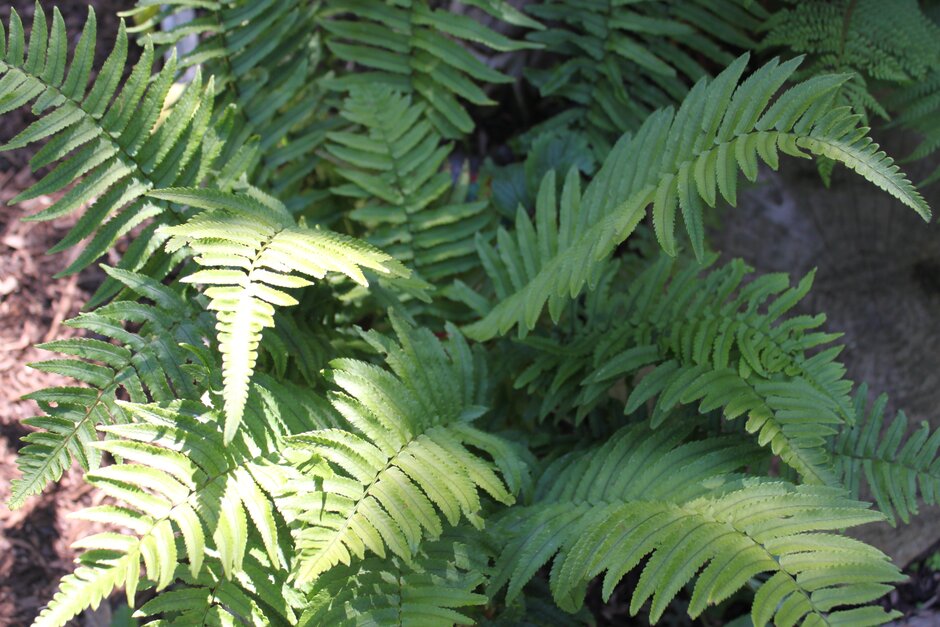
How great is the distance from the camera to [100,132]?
6.81ft

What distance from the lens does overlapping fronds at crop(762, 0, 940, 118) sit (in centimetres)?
243

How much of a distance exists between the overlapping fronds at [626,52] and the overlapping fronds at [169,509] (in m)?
1.64

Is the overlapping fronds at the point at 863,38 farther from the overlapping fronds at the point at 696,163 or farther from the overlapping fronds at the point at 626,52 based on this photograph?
the overlapping fronds at the point at 696,163

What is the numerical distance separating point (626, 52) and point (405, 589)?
179 centimetres

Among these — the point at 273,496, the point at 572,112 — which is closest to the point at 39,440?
the point at 273,496

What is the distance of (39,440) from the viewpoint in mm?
1753

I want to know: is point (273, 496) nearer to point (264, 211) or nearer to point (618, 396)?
point (264, 211)

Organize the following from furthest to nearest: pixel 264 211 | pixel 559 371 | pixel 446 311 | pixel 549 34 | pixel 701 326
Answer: pixel 549 34 < pixel 446 311 < pixel 559 371 < pixel 701 326 < pixel 264 211

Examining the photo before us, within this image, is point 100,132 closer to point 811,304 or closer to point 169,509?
point 169,509

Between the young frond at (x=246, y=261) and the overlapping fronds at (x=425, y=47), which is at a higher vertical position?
the overlapping fronds at (x=425, y=47)

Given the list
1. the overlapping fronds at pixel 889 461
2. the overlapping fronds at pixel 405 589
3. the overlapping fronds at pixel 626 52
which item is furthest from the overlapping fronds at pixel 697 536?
the overlapping fronds at pixel 626 52

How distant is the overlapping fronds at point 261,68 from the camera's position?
2463 mm

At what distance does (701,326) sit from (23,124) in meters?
2.40

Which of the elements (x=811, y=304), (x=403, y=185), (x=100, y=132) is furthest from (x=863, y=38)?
(x=100, y=132)
